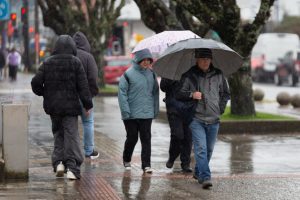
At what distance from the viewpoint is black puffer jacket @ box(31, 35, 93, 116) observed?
1051cm

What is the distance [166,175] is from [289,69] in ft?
118

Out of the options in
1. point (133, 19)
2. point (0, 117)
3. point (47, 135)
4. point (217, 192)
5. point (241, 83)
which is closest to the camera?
point (217, 192)

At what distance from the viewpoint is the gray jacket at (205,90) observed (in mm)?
10203

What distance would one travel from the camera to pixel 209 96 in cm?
1023

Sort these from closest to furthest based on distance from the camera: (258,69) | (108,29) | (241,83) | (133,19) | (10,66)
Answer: (241,83) → (108,29) → (10,66) → (258,69) → (133,19)

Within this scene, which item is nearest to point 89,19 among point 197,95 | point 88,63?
point 88,63

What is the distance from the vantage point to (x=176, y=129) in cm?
1136

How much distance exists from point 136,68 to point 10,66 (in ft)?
101

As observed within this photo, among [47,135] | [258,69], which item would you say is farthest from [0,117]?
[258,69]

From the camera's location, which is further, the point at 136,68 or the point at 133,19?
the point at 133,19

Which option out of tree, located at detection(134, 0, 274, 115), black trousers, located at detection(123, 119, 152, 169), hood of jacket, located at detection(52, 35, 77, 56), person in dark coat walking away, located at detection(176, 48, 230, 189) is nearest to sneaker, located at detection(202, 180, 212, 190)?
person in dark coat walking away, located at detection(176, 48, 230, 189)

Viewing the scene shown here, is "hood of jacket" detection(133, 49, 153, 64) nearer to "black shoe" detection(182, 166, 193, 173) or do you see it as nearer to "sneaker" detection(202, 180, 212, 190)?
"black shoe" detection(182, 166, 193, 173)

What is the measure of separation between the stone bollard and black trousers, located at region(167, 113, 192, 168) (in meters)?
1.99

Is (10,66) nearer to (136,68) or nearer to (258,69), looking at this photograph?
(258,69)
